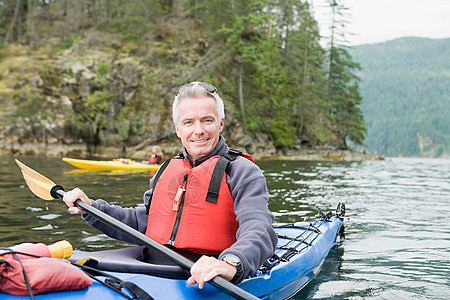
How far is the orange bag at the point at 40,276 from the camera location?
64.8 inches

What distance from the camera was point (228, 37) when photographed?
105ft

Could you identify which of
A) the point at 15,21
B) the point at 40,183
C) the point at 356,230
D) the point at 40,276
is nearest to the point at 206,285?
the point at 40,276

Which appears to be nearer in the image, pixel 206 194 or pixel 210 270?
pixel 210 270

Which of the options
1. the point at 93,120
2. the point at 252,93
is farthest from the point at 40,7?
the point at 252,93

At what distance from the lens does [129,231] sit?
7.63ft

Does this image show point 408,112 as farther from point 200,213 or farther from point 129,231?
point 129,231

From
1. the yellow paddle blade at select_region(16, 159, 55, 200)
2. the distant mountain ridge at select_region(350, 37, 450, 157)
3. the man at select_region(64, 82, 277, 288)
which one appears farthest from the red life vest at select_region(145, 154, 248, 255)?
the distant mountain ridge at select_region(350, 37, 450, 157)

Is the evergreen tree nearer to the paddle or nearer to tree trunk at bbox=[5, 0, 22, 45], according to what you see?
tree trunk at bbox=[5, 0, 22, 45]

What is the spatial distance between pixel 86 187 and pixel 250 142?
21.4 m

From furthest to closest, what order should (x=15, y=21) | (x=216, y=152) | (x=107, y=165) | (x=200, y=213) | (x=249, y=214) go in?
(x=15, y=21)
(x=107, y=165)
(x=216, y=152)
(x=200, y=213)
(x=249, y=214)

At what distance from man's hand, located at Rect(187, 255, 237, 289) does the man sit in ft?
0.83

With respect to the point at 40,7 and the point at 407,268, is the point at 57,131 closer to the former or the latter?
the point at 40,7

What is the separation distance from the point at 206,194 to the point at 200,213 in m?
0.12

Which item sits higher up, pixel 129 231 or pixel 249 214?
pixel 249 214
